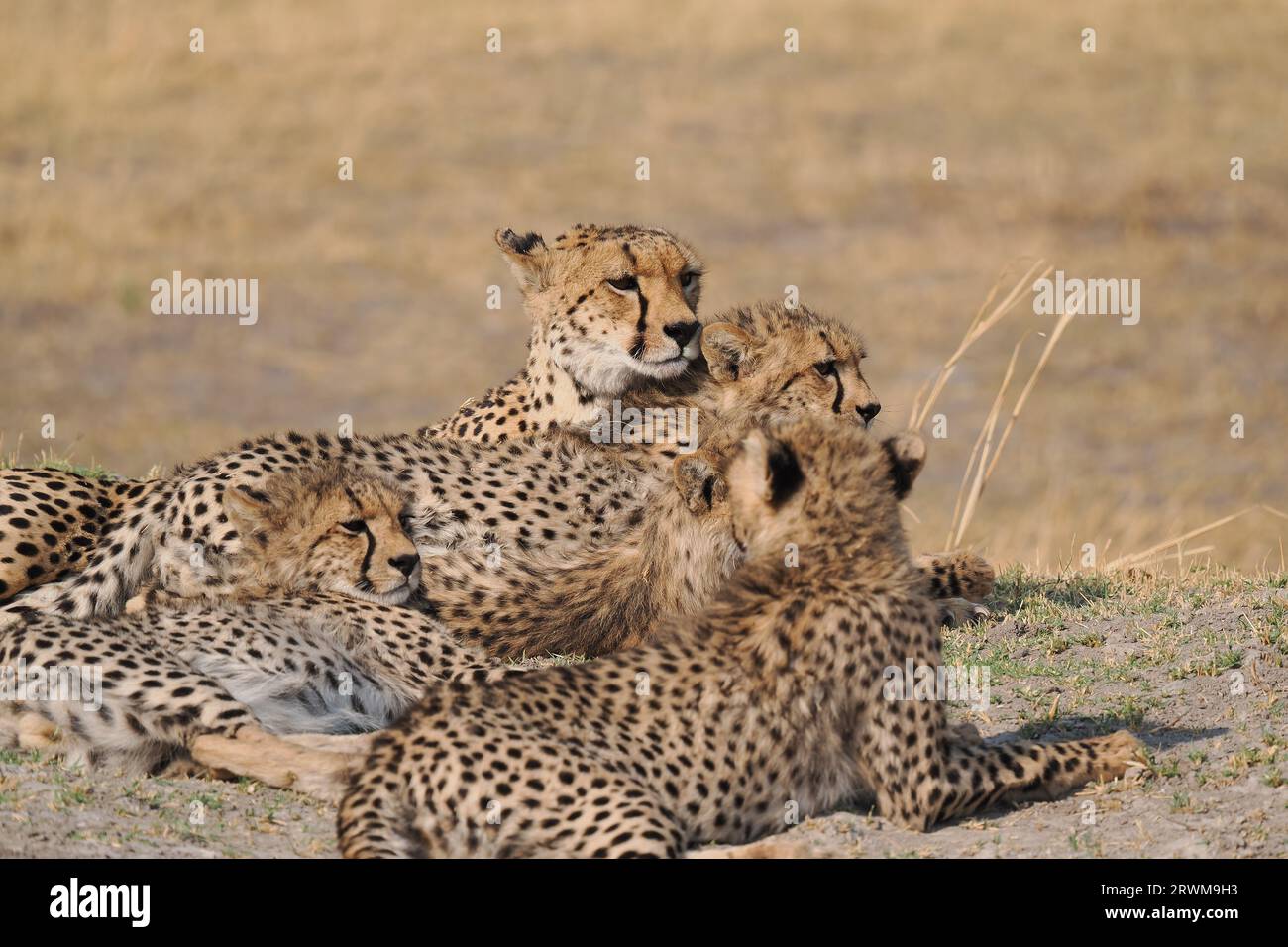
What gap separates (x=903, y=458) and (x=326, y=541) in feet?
5.15

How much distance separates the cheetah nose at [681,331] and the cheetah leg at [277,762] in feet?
7.00

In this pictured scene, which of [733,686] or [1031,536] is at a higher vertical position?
[1031,536]

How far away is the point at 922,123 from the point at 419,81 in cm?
497

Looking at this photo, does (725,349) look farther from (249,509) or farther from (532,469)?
(249,509)

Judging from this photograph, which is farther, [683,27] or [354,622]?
[683,27]

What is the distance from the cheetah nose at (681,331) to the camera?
6.10 meters

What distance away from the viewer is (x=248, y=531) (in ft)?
17.1

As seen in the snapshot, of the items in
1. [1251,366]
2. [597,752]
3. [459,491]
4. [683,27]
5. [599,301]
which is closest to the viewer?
[597,752]

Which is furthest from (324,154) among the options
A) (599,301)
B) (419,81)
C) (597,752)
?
(597,752)

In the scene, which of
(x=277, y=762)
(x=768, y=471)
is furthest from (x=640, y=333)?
(x=277, y=762)

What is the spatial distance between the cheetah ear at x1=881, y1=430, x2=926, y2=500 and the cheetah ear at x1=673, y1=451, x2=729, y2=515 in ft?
1.88

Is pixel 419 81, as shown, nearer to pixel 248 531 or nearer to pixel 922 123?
pixel 922 123

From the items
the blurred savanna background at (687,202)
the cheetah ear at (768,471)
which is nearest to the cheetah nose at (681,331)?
the cheetah ear at (768,471)

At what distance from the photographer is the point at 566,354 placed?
20.9ft
